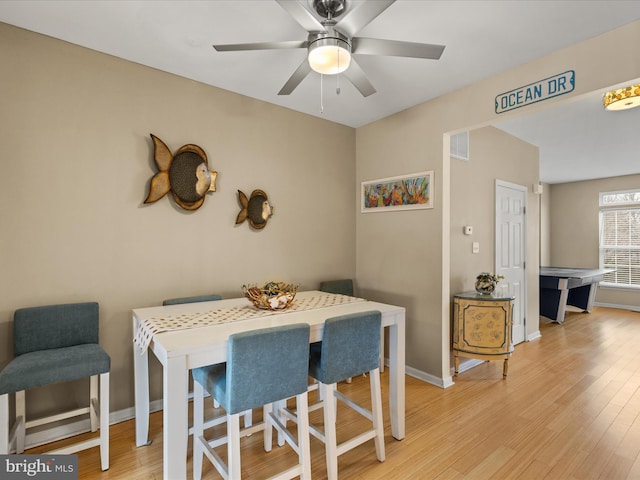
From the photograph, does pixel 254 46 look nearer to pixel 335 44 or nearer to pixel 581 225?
pixel 335 44

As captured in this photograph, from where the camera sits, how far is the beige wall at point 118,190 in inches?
86.1

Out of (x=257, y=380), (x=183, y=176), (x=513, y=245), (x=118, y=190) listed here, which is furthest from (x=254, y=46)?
(x=513, y=245)

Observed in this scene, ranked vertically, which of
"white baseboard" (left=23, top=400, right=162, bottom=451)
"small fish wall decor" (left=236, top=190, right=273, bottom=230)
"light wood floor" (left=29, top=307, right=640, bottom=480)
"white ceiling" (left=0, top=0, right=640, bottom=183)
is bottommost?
"light wood floor" (left=29, top=307, right=640, bottom=480)

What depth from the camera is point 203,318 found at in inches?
84.0

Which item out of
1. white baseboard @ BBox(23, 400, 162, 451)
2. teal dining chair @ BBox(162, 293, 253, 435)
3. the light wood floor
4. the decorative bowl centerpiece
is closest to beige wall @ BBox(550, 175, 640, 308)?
the light wood floor

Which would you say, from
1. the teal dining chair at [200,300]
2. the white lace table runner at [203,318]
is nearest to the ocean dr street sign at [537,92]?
the white lace table runner at [203,318]

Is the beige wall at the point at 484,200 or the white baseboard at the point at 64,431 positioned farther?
the beige wall at the point at 484,200

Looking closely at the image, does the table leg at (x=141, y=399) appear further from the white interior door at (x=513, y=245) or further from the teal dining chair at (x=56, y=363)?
the white interior door at (x=513, y=245)

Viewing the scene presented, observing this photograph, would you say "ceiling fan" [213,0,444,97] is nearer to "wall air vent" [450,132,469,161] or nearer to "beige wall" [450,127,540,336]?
"wall air vent" [450,132,469,161]

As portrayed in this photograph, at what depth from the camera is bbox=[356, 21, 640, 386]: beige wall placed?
2.37 m

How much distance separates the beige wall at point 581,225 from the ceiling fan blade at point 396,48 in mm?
→ 7504

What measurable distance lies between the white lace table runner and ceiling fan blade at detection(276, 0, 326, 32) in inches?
67.8

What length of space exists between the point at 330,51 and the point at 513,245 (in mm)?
3725

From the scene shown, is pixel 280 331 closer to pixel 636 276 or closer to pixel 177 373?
pixel 177 373
